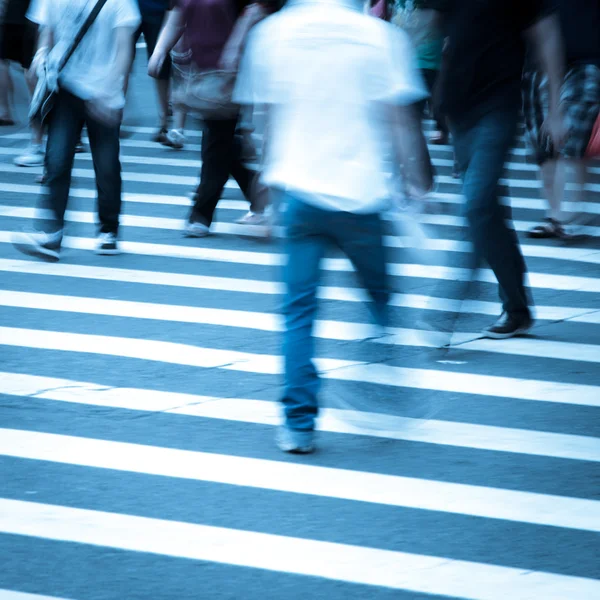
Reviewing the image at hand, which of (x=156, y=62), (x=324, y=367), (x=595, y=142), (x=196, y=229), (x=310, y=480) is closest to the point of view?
(x=310, y=480)

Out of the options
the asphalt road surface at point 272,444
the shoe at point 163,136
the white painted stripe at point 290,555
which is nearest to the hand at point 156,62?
the asphalt road surface at point 272,444

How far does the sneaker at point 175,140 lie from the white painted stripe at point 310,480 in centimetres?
927

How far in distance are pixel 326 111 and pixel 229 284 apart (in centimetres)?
356

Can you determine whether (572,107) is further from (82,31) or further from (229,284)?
(82,31)

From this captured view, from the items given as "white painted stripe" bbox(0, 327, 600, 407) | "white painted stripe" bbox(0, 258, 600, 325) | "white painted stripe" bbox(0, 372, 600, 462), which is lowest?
"white painted stripe" bbox(0, 258, 600, 325)

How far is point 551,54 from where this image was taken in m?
7.18

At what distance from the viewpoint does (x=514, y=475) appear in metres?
5.39

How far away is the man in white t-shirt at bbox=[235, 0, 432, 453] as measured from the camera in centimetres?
530

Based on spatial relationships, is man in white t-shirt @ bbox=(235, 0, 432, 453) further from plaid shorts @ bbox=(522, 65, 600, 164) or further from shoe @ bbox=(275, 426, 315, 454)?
plaid shorts @ bbox=(522, 65, 600, 164)

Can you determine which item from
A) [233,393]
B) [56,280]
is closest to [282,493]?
[233,393]

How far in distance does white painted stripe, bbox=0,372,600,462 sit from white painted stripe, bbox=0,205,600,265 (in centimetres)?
294

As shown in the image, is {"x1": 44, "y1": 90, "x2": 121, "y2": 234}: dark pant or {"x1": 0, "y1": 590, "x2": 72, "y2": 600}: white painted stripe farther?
{"x1": 44, "y1": 90, "x2": 121, "y2": 234}: dark pant


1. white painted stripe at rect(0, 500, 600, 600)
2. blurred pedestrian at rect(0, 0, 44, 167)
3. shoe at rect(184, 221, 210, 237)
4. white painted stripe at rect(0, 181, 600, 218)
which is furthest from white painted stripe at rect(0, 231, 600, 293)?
white painted stripe at rect(0, 500, 600, 600)

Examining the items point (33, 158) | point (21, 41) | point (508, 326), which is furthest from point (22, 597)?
point (21, 41)
